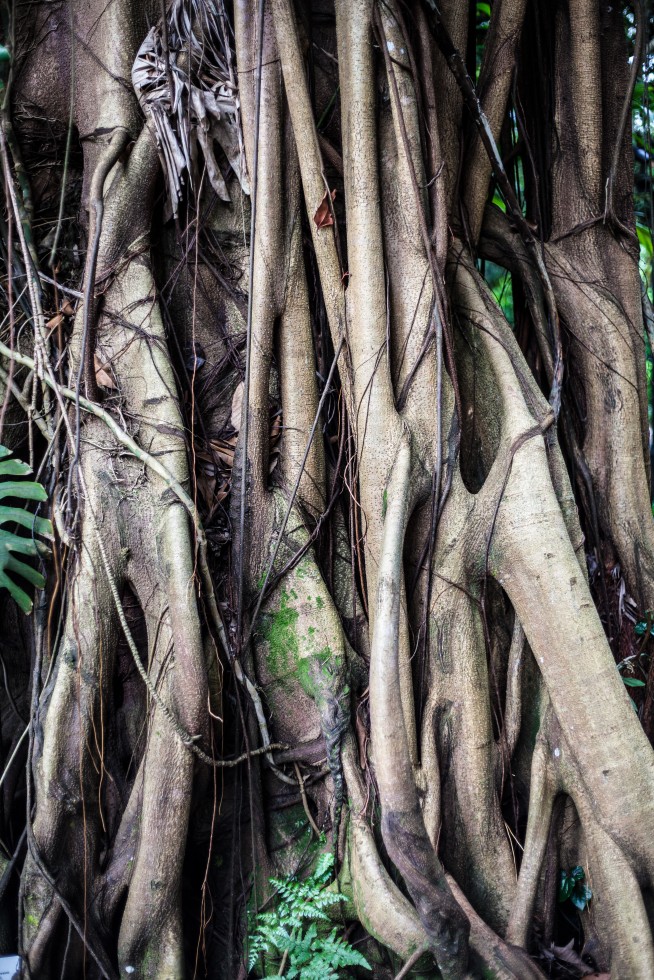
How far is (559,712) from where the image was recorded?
2.10 m

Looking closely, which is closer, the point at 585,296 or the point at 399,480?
the point at 399,480

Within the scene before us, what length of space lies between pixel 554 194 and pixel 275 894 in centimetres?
270

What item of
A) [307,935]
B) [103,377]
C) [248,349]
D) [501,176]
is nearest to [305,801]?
[307,935]

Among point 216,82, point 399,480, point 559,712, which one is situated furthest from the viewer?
point 216,82

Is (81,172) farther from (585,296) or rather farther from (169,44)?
(585,296)

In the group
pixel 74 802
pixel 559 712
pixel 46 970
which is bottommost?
pixel 46 970

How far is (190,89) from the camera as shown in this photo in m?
2.61

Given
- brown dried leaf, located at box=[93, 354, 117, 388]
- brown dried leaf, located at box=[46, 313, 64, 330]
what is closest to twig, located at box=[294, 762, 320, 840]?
brown dried leaf, located at box=[93, 354, 117, 388]

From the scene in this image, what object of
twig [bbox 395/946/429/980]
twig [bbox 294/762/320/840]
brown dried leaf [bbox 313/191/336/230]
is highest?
brown dried leaf [bbox 313/191/336/230]

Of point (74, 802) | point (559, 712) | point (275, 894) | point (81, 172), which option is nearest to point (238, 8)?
point (81, 172)

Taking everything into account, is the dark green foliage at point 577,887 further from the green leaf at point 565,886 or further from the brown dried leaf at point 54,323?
the brown dried leaf at point 54,323

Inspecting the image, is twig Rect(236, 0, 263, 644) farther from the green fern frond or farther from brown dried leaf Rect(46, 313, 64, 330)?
brown dried leaf Rect(46, 313, 64, 330)

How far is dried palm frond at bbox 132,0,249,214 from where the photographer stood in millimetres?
2621

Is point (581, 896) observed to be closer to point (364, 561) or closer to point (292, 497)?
point (364, 561)
